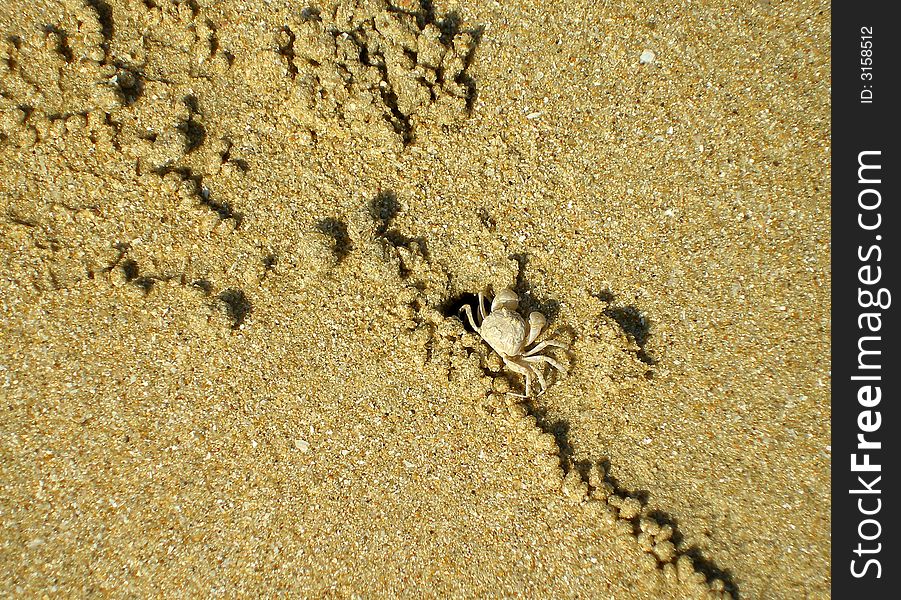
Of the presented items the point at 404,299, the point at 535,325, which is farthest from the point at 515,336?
the point at 404,299

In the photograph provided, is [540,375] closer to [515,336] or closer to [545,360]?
[545,360]

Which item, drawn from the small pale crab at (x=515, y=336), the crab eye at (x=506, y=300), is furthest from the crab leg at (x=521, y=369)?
the crab eye at (x=506, y=300)

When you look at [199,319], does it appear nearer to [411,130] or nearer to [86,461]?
[86,461]

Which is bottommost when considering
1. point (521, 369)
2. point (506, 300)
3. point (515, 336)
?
point (521, 369)

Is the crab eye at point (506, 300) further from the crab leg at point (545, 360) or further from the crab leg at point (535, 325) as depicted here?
the crab leg at point (545, 360)

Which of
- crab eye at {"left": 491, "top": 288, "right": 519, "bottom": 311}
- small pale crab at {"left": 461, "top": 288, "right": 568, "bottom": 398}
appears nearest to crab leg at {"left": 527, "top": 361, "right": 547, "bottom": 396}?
small pale crab at {"left": 461, "top": 288, "right": 568, "bottom": 398}

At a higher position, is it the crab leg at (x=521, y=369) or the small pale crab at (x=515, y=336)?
the small pale crab at (x=515, y=336)

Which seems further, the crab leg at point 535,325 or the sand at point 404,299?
the crab leg at point 535,325
